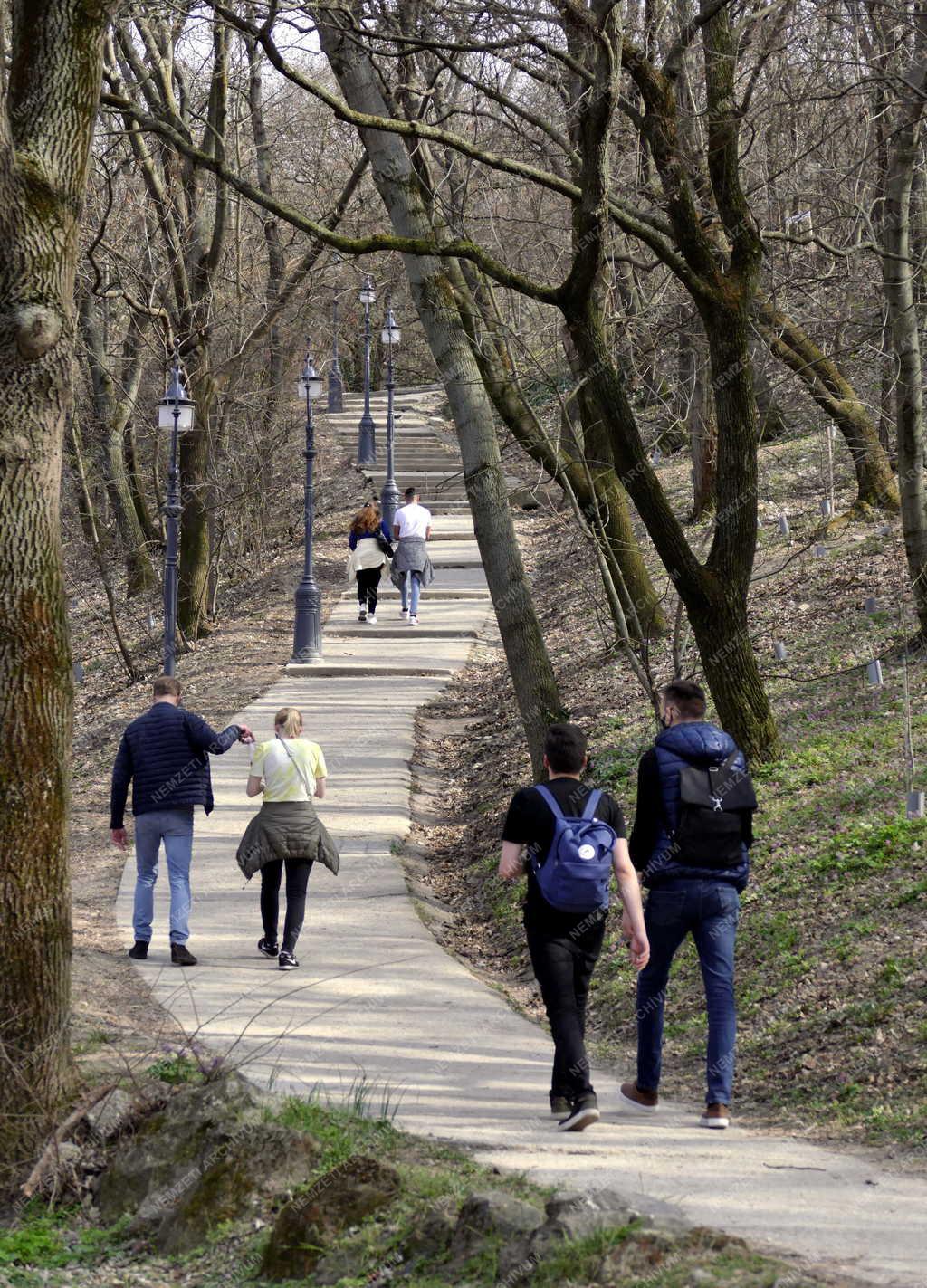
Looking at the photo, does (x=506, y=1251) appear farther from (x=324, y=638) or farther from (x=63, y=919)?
(x=324, y=638)

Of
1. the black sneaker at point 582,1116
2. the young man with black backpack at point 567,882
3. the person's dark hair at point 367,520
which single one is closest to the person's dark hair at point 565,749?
the young man with black backpack at point 567,882

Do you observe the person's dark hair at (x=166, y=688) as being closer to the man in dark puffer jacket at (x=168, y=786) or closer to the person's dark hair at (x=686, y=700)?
the man in dark puffer jacket at (x=168, y=786)

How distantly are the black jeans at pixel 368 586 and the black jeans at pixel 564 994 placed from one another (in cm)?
1708

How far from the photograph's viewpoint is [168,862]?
9516 mm

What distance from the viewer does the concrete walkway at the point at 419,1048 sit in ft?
17.0

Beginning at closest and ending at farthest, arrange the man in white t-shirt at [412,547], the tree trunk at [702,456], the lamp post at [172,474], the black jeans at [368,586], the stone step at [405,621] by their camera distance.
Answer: the lamp post at [172,474]
the tree trunk at [702,456]
the man in white t-shirt at [412,547]
the stone step at [405,621]
the black jeans at [368,586]

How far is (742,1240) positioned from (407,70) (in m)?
12.4

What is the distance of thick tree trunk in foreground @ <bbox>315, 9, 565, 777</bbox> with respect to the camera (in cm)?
1262

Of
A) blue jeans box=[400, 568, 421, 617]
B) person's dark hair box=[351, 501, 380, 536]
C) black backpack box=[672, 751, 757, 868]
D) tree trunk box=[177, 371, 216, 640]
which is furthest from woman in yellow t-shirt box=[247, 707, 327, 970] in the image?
tree trunk box=[177, 371, 216, 640]

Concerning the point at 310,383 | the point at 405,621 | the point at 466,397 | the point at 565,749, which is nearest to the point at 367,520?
the point at 405,621

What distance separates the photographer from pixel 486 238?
27188 mm

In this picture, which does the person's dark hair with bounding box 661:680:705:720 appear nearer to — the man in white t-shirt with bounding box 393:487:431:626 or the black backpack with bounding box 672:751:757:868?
the black backpack with bounding box 672:751:757:868

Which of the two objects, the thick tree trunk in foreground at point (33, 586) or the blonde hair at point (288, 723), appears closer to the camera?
the thick tree trunk in foreground at point (33, 586)

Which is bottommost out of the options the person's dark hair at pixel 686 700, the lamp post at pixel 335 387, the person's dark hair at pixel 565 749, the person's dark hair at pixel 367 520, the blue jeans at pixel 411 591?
the blue jeans at pixel 411 591
